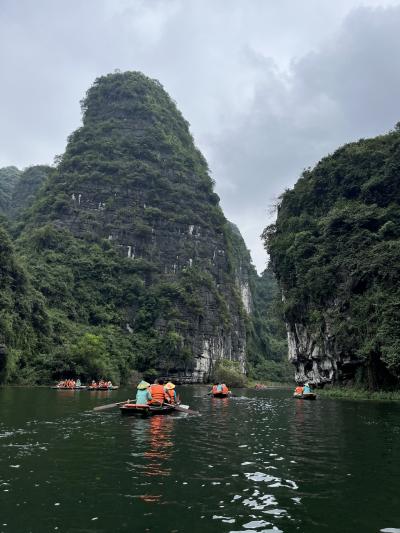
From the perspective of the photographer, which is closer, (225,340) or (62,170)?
(225,340)

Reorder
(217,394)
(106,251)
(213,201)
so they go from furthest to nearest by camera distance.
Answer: (213,201)
(106,251)
(217,394)

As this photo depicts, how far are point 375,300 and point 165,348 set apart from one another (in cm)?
3910

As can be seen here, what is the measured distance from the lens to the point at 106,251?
242 ft

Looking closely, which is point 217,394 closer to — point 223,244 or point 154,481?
point 154,481

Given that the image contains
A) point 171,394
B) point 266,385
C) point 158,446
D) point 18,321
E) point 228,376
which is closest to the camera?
point 158,446

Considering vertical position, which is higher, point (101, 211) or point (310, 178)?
point (101, 211)

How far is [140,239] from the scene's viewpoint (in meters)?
77.6

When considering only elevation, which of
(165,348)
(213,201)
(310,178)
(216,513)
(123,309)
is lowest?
(216,513)

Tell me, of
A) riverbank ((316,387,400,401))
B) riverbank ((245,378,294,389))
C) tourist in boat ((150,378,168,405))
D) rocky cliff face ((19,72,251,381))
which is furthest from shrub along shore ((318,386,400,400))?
riverbank ((245,378,294,389))

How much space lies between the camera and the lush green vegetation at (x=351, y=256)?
104 ft

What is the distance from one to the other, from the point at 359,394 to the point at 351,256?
376 inches

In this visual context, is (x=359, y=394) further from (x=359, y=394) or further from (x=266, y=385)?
(x=266, y=385)

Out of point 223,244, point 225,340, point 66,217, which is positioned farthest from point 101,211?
point 225,340

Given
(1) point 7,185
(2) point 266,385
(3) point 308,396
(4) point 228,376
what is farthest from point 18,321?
(1) point 7,185
